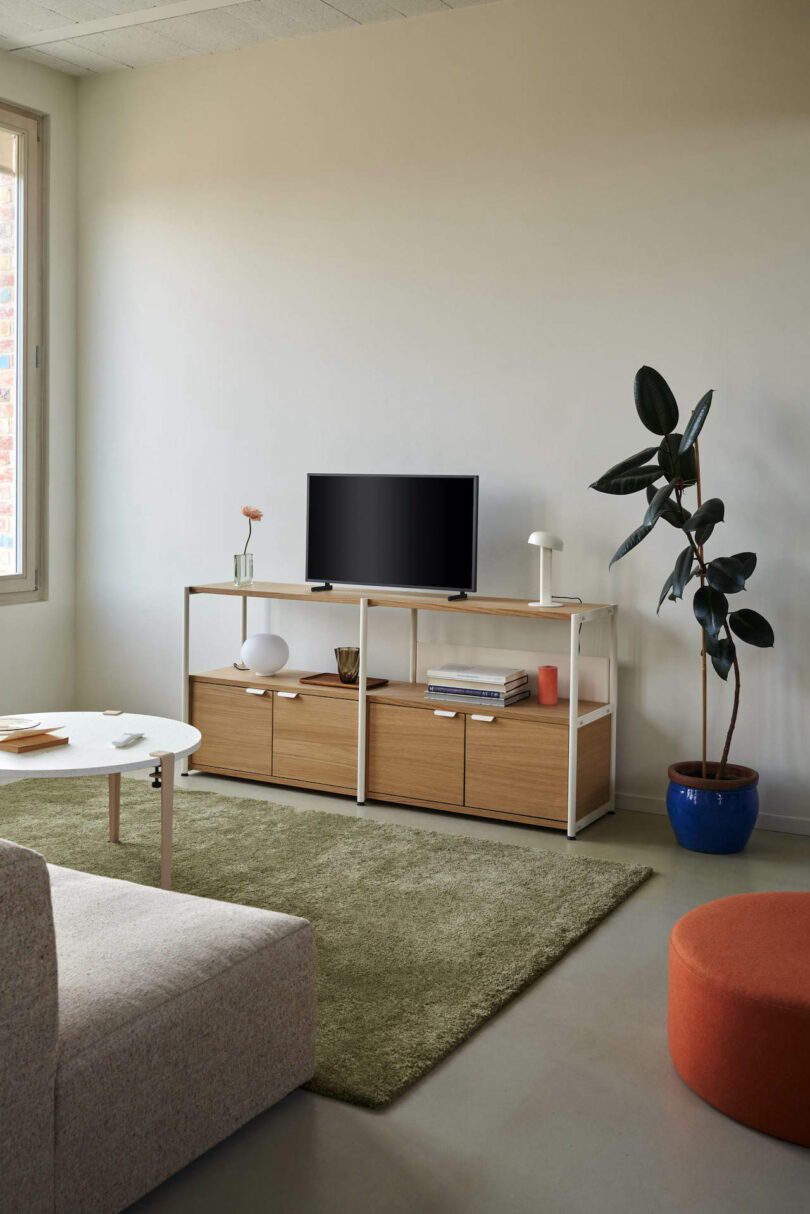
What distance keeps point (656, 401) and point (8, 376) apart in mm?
3152

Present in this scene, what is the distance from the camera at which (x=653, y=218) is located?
4238 mm

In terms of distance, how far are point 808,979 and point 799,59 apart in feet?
10.5

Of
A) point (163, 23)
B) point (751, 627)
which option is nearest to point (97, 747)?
point (751, 627)

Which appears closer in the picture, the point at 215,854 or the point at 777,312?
the point at 215,854

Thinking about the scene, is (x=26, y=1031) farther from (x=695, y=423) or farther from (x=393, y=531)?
(x=393, y=531)

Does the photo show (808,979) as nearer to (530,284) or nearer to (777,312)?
(777,312)

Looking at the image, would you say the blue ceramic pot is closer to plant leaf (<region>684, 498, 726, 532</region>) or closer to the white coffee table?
plant leaf (<region>684, 498, 726, 532</region>)

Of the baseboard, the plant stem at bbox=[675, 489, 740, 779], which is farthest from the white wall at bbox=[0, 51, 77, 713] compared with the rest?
the plant stem at bbox=[675, 489, 740, 779]

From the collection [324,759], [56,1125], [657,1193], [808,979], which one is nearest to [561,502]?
[324,759]

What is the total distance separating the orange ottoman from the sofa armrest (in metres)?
1.24

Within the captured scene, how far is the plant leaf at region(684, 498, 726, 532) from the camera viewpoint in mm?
3664

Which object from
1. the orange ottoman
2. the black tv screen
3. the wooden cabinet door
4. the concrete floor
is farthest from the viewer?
the black tv screen

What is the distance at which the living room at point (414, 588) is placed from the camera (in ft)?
7.04

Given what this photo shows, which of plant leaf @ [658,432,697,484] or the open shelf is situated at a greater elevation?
plant leaf @ [658,432,697,484]
